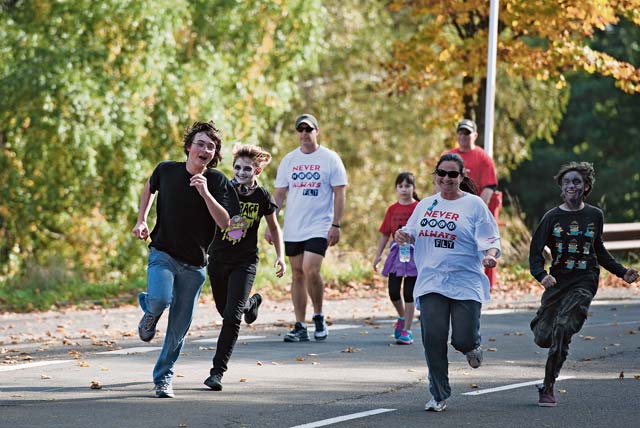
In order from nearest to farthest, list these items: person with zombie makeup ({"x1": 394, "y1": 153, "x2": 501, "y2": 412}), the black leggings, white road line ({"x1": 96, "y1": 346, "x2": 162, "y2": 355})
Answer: person with zombie makeup ({"x1": 394, "y1": 153, "x2": 501, "y2": 412}) < white road line ({"x1": 96, "y1": 346, "x2": 162, "y2": 355}) < the black leggings

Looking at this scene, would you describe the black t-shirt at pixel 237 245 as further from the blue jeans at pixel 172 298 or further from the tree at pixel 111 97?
the tree at pixel 111 97

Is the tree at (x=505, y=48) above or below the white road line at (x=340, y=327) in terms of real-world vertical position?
above

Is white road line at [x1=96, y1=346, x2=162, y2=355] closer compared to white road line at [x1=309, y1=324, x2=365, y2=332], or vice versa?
white road line at [x1=96, y1=346, x2=162, y2=355]

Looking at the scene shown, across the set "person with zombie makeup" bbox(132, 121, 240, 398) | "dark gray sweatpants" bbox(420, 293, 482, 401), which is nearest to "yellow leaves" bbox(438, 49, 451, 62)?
"person with zombie makeup" bbox(132, 121, 240, 398)

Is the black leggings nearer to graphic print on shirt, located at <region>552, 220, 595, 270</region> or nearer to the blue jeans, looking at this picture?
graphic print on shirt, located at <region>552, 220, 595, 270</region>

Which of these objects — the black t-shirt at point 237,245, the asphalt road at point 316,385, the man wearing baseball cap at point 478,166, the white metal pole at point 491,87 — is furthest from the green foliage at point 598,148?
the black t-shirt at point 237,245

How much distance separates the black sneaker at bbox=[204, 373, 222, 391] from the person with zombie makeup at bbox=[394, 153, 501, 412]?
156 cm

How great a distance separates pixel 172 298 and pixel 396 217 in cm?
427

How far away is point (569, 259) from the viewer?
9117 mm

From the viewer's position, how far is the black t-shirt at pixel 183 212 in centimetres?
902

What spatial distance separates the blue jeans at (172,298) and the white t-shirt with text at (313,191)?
11.9 ft

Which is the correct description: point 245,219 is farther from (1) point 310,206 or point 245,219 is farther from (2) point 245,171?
(1) point 310,206

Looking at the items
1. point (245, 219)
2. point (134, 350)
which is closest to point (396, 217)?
point (134, 350)

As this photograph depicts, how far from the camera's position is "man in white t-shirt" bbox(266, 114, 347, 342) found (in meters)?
12.7
